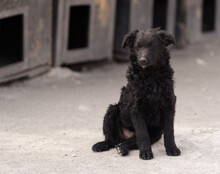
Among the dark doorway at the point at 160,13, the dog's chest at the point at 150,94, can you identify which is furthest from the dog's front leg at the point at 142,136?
the dark doorway at the point at 160,13

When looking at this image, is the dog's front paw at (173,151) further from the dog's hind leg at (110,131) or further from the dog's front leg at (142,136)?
the dog's hind leg at (110,131)

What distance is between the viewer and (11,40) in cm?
1018

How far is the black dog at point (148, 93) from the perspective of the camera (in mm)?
5516

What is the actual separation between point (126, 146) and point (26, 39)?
162 inches

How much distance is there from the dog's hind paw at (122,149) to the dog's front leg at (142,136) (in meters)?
0.15

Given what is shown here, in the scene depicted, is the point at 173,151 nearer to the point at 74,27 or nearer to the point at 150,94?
the point at 150,94

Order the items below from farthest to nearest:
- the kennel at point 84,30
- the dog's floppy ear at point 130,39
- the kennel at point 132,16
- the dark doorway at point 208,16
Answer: the dark doorway at point 208,16 < the kennel at point 132,16 < the kennel at point 84,30 < the dog's floppy ear at point 130,39

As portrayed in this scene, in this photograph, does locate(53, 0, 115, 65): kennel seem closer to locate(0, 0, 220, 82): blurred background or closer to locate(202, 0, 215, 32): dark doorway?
locate(0, 0, 220, 82): blurred background

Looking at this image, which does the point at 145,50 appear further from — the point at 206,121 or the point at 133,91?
the point at 206,121

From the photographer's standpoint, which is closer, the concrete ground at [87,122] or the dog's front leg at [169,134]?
the concrete ground at [87,122]

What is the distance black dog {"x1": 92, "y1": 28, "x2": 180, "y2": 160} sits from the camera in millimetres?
5516

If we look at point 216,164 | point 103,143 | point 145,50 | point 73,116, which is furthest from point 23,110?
point 216,164

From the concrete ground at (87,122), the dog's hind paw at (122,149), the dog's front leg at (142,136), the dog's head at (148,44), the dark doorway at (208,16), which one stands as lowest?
the concrete ground at (87,122)

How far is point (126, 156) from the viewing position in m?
5.59
